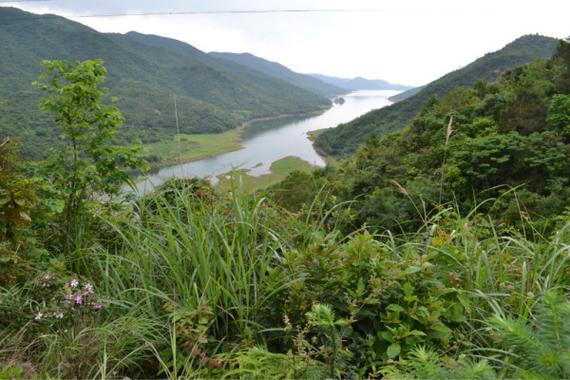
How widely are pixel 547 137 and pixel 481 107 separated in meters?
5.97

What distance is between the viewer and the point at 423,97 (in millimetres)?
48812

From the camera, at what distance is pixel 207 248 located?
156 cm

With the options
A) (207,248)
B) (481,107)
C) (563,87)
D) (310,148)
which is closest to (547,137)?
(563,87)

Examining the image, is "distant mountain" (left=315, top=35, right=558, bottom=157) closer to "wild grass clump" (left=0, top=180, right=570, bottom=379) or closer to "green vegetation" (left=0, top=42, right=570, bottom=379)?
"green vegetation" (left=0, top=42, right=570, bottom=379)

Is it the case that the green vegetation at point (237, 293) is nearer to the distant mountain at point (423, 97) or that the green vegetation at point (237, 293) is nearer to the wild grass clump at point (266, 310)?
the wild grass clump at point (266, 310)

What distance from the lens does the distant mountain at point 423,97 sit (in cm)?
4384

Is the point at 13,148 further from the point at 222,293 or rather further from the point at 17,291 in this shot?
the point at 222,293

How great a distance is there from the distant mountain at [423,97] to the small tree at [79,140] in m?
38.8

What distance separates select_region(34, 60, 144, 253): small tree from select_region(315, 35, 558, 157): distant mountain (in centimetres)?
3880

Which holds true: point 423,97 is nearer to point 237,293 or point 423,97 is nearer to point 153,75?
point 237,293

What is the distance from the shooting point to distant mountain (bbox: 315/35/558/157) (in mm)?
43844

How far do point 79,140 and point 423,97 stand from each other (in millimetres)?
51555

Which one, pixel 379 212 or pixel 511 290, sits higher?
pixel 511 290

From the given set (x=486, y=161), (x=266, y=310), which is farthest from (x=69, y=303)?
(x=486, y=161)
